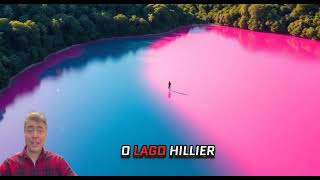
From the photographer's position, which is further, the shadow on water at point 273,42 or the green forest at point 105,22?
the shadow on water at point 273,42

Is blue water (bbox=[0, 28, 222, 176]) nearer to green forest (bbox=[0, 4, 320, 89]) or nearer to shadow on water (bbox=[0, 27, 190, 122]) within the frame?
shadow on water (bbox=[0, 27, 190, 122])

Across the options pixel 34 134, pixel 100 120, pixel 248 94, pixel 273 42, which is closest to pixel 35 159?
pixel 34 134

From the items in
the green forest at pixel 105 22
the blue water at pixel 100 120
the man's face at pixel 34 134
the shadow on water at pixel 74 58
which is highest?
the man's face at pixel 34 134

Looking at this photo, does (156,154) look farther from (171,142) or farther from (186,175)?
(171,142)

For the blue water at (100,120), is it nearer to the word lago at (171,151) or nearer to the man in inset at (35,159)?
the word lago at (171,151)

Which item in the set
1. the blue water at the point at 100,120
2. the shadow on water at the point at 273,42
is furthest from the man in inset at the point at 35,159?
the shadow on water at the point at 273,42

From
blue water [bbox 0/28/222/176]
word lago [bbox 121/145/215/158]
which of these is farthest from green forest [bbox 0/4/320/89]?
word lago [bbox 121/145/215/158]

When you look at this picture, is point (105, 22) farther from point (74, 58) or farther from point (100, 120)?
point (100, 120)
